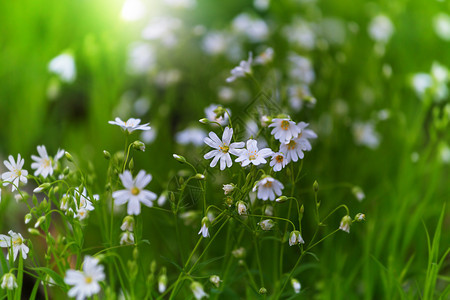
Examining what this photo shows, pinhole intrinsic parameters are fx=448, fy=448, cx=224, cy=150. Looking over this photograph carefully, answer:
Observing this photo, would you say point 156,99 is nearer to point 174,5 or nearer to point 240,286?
point 174,5

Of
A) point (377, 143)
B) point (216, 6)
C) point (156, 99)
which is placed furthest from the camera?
point (216, 6)

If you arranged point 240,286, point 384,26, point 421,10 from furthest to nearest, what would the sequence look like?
1. point 421,10
2. point 384,26
3. point 240,286

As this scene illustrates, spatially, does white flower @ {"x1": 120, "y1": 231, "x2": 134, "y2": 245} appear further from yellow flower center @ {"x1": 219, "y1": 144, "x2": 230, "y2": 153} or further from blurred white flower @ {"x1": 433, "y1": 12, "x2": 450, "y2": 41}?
blurred white flower @ {"x1": 433, "y1": 12, "x2": 450, "y2": 41}

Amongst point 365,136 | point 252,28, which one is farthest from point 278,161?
point 252,28

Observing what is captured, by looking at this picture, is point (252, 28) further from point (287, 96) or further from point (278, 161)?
point (278, 161)

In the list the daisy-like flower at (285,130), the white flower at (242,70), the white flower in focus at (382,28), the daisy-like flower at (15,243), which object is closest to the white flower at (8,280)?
the daisy-like flower at (15,243)

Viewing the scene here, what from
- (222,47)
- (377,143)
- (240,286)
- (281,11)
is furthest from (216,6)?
(240,286)
